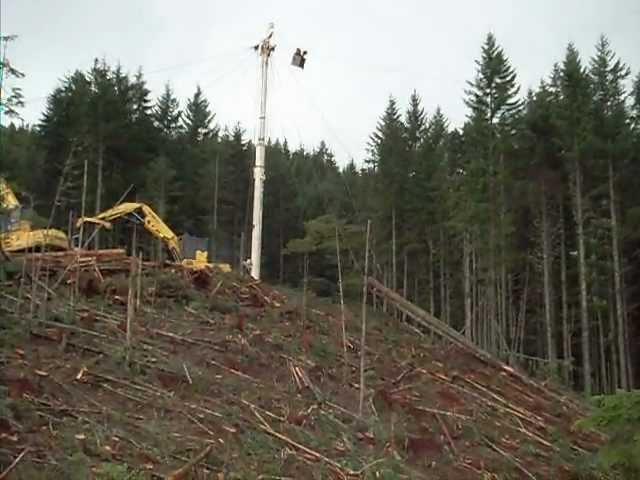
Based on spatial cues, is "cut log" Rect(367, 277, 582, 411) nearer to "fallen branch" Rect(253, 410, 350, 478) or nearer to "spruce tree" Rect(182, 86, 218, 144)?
"fallen branch" Rect(253, 410, 350, 478)

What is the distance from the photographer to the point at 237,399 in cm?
988

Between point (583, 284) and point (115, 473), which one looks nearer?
point (115, 473)

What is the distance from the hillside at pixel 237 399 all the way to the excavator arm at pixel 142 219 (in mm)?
4528

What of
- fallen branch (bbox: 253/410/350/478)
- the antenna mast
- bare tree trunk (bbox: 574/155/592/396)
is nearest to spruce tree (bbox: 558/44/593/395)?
bare tree trunk (bbox: 574/155/592/396)

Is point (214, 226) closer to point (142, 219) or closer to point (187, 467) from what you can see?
point (142, 219)

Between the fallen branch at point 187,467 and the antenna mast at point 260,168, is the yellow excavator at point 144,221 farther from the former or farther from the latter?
the fallen branch at point 187,467

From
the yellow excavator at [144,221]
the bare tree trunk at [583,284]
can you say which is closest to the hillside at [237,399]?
the yellow excavator at [144,221]

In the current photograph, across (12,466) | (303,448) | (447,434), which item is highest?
(12,466)

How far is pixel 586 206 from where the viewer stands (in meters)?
25.8

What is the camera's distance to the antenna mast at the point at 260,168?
19.4 m

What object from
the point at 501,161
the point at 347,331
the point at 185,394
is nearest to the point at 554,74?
the point at 501,161

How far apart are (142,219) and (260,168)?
3776 millimetres

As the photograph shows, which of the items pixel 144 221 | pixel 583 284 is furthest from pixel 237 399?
A: pixel 583 284

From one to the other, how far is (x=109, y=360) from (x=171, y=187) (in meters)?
26.3
